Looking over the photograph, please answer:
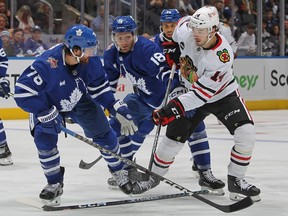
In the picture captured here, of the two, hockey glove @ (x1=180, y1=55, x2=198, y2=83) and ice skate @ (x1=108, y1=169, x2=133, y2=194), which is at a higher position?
hockey glove @ (x1=180, y1=55, x2=198, y2=83)

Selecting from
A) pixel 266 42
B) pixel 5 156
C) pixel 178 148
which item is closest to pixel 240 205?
pixel 178 148

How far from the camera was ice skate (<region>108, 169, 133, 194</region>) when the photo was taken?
4.73m

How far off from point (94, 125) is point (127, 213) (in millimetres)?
550

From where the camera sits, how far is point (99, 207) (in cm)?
449

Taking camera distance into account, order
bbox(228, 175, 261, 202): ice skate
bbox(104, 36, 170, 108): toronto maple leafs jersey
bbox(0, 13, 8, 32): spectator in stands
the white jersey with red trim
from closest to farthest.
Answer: the white jersey with red trim → bbox(228, 175, 261, 202): ice skate → bbox(104, 36, 170, 108): toronto maple leafs jersey → bbox(0, 13, 8, 32): spectator in stands

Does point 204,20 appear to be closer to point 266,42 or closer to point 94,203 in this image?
point 94,203

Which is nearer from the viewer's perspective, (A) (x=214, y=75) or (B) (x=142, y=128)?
(A) (x=214, y=75)

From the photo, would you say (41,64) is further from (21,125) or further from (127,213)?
(21,125)

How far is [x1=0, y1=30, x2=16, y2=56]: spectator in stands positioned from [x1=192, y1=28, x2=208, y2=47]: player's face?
19.0ft

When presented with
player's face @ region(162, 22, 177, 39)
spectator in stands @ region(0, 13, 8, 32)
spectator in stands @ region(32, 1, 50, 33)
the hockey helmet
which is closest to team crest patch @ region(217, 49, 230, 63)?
the hockey helmet

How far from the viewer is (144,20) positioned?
11.3 m

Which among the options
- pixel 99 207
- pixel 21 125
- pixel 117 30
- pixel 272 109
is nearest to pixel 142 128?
pixel 117 30

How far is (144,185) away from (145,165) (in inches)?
56.9

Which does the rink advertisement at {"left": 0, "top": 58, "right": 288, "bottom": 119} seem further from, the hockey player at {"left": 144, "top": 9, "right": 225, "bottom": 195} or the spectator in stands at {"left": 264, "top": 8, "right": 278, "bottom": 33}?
the hockey player at {"left": 144, "top": 9, "right": 225, "bottom": 195}
